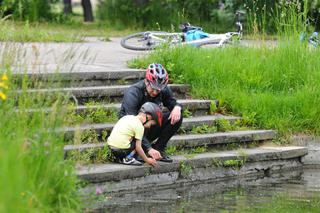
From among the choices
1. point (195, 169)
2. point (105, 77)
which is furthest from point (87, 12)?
point (195, 169)

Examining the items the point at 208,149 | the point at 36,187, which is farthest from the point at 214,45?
the point at 36,187

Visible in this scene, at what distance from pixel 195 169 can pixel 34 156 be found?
391 centimetres

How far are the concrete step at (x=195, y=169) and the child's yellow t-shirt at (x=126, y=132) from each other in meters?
0.28

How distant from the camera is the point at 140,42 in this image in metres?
15.1

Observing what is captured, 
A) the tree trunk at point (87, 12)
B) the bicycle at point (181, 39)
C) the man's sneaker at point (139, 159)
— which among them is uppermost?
the bicycle at point (181, 39)

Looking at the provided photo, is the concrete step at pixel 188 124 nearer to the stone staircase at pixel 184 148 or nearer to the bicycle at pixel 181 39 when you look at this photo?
the stone staircase at pixel 184 148

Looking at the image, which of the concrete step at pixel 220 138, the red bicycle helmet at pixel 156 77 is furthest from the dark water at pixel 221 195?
the red bicycle helmet at pixel 156 77

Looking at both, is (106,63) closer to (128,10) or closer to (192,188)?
(192,188)

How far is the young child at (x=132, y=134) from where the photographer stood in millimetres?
10008

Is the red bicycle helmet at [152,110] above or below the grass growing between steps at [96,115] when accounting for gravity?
above

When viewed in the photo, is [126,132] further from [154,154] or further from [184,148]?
[184,148]

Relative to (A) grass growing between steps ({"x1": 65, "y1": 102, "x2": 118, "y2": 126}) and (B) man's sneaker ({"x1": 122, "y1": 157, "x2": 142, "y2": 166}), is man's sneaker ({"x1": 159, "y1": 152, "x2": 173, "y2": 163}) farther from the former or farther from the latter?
(A) grass growing between steps ({"x1": 65, "y1": 102, "x2": 118, "y2": 126})

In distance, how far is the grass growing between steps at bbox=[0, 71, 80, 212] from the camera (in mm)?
6484

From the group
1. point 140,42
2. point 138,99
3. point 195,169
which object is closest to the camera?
point 138,99
